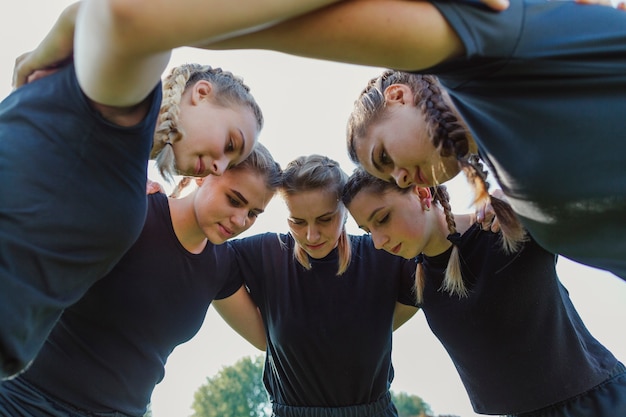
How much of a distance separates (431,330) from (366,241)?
74cm

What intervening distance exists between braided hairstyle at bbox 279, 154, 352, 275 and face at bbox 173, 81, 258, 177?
2.36ft

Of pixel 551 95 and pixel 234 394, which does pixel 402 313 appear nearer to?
pixel 551 95

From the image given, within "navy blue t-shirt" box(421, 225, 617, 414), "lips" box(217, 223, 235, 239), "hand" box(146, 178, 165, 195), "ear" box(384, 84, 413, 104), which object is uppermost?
"hand" box(146, 178, 165, 195)

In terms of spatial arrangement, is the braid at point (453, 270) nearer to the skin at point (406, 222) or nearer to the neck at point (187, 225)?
the skin at point (406, 222)

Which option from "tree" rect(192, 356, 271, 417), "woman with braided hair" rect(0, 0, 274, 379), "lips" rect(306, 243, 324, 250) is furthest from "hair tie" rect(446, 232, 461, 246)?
"tree" rect(192, 356, 271, 417)

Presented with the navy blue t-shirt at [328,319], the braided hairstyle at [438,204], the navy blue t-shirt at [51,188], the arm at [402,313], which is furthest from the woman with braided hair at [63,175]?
the arm at [402,313]

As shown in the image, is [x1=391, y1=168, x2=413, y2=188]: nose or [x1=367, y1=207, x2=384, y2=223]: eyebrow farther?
[x1=367, y1=207, x2=384, y2=223]: eyebrow

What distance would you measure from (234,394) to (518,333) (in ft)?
66.0

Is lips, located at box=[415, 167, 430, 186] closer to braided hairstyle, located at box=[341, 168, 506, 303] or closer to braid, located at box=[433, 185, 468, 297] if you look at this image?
braided hairstyle, located at box=[341, 168, 506, 303]

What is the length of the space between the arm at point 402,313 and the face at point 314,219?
56 centimetres

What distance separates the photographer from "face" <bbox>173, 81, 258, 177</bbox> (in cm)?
291

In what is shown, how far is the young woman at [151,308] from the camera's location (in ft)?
9.23

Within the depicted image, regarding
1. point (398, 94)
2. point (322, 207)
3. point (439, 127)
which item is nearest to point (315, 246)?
point (322, 207)

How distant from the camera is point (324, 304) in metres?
3.76
